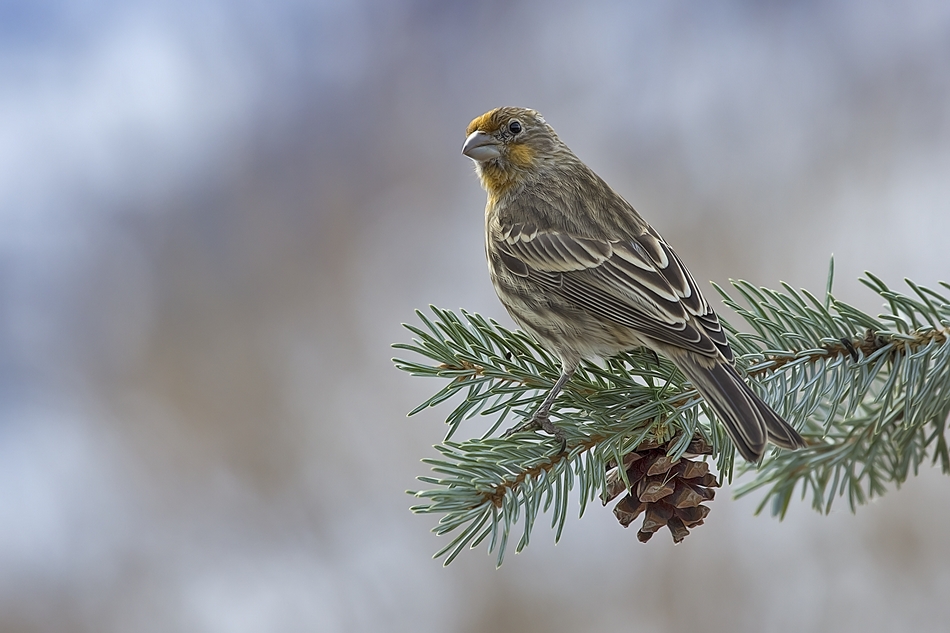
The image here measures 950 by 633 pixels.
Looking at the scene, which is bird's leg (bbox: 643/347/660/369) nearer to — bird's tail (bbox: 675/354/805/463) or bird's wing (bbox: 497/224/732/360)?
bird's wing (bbox: 497/224/732/360)

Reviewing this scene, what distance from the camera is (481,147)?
3.57 meters

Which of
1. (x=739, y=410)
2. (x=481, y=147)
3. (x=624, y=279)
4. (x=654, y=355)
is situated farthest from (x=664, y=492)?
(x=481, y=147)

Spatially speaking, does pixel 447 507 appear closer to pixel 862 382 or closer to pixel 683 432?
pixel 683 432

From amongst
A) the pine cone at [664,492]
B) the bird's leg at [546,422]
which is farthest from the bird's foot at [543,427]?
the pine cone at [664,492]

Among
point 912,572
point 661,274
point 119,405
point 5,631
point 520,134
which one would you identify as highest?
point 119,405

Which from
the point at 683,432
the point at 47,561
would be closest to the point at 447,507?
the point at 683,432

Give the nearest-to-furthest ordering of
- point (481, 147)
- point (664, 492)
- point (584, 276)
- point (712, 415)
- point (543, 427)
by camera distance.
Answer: point (664, 492) < point (543, 427) < point (712, 415) < point (584, 276) < point (481, 147)

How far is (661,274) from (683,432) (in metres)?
0.83

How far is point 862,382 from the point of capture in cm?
208

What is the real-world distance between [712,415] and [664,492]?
357mm

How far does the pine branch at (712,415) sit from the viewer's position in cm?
189

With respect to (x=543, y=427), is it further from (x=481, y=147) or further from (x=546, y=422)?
(x=481, y=147)

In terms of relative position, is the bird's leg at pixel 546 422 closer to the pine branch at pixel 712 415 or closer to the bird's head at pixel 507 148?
the pine branch at pixel 712 415

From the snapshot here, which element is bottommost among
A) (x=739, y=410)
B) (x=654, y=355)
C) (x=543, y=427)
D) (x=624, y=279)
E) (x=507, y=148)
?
(x=739, y=410)
